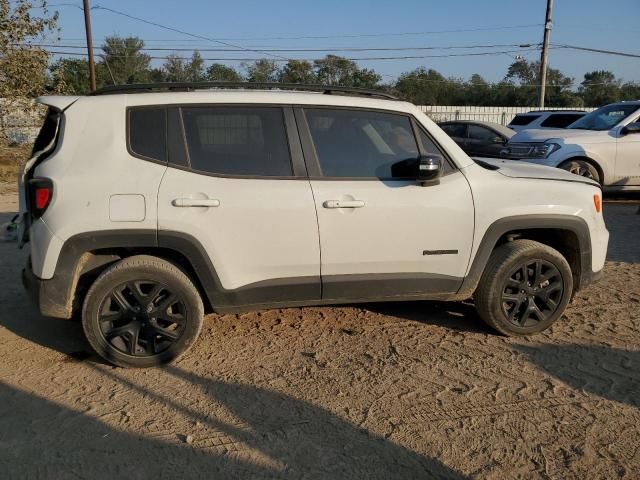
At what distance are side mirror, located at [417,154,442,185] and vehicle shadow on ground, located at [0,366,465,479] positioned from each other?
1681mm

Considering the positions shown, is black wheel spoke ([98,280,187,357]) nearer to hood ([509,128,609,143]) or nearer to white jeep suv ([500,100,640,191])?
white jeep suv ([500,100,640,191])

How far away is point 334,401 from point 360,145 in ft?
5.75

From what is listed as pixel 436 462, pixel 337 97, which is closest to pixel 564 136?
pixel 337 97

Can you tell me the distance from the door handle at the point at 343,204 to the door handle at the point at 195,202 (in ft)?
2.39

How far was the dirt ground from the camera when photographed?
2752 millimetres

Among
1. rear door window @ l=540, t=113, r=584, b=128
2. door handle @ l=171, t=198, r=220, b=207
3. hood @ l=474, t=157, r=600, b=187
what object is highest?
rear door window @ l=540, t=113, r=584, b=128

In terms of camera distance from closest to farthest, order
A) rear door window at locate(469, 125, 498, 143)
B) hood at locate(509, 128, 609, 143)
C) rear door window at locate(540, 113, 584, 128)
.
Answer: hood at locate(509, 128, 609, 143) < rear door window at locate(540, 113, 584, 128) < rear door window at locate(469, 125, 498, 143)

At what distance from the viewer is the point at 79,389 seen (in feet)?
11.3

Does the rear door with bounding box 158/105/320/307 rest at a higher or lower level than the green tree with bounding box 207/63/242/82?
lower

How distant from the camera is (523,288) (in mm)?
4152

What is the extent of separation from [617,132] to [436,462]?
354 inches

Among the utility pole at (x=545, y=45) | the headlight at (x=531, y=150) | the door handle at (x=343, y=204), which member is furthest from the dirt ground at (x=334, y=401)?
the utility pole at (x=545, y=45)

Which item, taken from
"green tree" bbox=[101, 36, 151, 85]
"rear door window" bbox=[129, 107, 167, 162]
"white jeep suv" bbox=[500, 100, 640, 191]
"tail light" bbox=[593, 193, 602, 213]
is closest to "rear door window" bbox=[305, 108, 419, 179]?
"rear door window" bbox=[129, 107, 167, 162]

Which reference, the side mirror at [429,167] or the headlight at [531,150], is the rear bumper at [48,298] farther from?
the headlight at [531,150]
